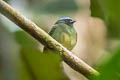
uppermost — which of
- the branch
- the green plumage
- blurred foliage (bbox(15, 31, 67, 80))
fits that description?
the green plumage

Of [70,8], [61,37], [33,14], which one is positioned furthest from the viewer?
[61,37]

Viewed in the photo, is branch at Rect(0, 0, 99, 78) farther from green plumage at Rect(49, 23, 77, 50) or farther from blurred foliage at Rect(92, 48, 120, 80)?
green plumage at Rect(49, 23, 77, 50)

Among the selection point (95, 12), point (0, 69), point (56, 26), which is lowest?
point (0, 69)

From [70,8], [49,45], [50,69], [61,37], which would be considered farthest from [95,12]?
[61,37]

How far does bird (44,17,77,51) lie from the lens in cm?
231

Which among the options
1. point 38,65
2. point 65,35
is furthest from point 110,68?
point 65,35

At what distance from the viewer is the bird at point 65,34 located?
7.57ft

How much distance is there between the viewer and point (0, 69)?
41 centimetres

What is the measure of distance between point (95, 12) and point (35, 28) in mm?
600

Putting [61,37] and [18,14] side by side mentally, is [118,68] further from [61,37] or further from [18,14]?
[61,37]

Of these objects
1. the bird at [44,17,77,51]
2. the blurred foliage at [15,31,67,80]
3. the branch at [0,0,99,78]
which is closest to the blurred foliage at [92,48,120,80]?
the blurred foliage at [15,31,67,80]

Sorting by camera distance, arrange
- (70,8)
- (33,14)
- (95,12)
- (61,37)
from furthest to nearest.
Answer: (61,37), (33,14), (70,8), (95,12)

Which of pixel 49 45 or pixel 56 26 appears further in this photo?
pixel 56 26

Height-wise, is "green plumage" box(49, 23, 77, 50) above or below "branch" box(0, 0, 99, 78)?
above
